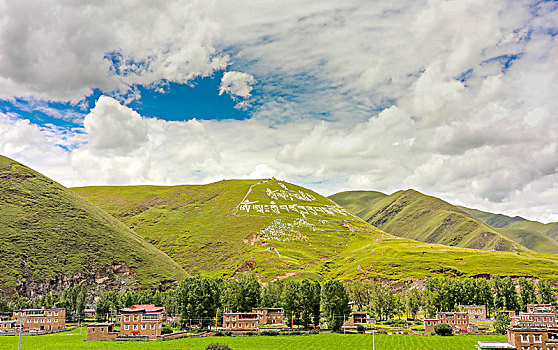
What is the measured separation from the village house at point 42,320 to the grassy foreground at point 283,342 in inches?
605

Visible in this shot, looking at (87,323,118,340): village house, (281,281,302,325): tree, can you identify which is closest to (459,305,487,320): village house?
(281,281,302,325): tree

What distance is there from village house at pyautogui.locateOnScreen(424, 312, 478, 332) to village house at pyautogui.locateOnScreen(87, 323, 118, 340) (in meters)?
102

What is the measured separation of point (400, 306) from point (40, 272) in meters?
175

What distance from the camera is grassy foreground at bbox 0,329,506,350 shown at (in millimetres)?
99750

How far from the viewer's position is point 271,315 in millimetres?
159125

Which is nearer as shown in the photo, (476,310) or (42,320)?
(42,320)

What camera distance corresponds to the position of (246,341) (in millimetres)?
109875

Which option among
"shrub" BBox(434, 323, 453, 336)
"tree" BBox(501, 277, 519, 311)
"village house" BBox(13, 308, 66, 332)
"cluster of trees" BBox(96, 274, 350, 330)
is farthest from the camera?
"tree" BBox(501, 277, 519, 311)

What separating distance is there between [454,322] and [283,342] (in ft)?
203

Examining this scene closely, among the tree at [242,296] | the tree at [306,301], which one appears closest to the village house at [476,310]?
the tree at [306,301]

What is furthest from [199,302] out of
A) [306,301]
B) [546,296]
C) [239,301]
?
[546,296]

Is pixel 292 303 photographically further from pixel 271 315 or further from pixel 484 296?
pixel 484 296

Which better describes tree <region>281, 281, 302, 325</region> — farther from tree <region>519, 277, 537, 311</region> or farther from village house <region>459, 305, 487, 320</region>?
tree <region>519, 277, 537, 311</region>

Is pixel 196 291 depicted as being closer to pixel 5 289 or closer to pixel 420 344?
pixel 420 344
